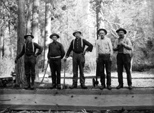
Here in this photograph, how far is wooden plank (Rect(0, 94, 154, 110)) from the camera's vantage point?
812 centimetres

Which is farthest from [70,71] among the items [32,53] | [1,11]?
[32,53]

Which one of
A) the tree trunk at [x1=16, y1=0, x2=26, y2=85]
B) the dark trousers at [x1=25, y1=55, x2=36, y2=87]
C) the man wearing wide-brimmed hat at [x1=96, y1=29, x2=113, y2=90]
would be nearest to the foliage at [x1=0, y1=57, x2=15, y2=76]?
the tree trunk at [x1=16, y1=0, x2=26, y2=85]

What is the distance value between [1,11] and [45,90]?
53.9 feet

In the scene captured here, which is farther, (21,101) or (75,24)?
(75,24)

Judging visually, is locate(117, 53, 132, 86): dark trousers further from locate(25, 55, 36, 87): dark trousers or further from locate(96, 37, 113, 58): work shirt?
locate(25, 55, 36, 87): dark trousers

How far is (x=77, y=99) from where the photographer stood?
27.2 feet

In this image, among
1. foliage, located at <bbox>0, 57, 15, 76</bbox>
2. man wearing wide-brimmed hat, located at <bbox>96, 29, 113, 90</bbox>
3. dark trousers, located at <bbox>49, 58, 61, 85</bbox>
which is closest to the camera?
man wearing wide-brimmed hat, located at <bbox>96, 29, 113, 90</bbox>

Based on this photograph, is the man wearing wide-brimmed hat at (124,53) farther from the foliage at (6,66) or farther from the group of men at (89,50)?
the foliage at (6,66)

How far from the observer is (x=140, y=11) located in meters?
26.1

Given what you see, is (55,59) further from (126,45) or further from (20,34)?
(20,34)

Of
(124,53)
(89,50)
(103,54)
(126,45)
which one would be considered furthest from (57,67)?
(126,45)

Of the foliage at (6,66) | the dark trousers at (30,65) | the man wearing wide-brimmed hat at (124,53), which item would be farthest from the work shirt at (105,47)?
the foliage at (6,66)

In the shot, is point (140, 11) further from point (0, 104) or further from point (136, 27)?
point (0, 104)

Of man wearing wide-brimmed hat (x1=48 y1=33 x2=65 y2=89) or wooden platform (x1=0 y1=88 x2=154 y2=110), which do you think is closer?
wooden platform (x1=0 y1=88 x2=154 y2=110)
